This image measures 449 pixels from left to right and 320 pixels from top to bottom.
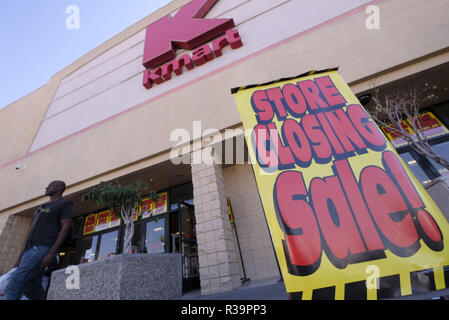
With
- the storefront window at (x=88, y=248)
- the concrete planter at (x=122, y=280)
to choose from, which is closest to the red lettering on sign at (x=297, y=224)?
the concrete planter at (x=122, y=280)

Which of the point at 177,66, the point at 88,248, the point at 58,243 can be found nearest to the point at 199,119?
the point at 177,66

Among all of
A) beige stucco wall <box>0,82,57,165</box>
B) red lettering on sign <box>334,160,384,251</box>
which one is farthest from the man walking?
beige stucco wall <box>0,82,57,165</box>

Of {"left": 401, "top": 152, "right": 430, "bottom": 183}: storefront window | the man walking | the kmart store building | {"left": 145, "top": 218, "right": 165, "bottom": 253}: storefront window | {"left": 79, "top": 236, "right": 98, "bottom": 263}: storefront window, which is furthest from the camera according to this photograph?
{"left": 79, "top": 236, "right": 98, "bottom": 263}: storefront window

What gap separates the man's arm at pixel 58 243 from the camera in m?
2.50

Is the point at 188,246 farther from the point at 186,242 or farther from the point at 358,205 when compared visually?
the point at 358,205

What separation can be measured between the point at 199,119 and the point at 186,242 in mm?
3737

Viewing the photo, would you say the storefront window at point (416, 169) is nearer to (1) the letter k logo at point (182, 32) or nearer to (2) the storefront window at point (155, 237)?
(1) the letter k logo at point (182, 32)

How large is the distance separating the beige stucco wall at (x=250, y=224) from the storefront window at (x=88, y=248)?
5620 mm

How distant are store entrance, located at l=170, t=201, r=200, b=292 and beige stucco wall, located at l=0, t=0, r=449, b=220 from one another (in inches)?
81.7

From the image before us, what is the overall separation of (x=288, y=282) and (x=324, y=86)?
95.3 inches

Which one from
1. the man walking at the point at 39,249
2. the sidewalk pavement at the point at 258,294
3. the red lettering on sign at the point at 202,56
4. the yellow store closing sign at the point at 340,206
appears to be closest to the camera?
the yellow store closing sign at the point at 340,206

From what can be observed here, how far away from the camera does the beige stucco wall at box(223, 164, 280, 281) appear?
18.7 ft

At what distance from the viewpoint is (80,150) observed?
761 cm

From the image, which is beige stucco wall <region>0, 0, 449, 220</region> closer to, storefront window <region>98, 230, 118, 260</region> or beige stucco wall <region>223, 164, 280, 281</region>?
beige stucco wall <region>223, 164, 280, 281</region>
